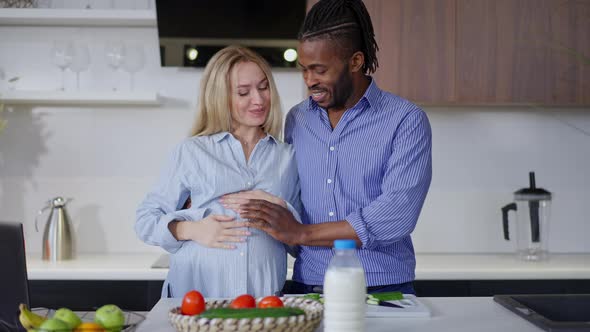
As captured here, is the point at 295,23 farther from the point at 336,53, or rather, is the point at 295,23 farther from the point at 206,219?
the point at 206,219

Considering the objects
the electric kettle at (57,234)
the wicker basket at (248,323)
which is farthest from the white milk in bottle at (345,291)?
the electric kettle at (57,234)

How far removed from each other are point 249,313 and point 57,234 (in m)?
2.03

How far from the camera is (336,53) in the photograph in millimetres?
2244

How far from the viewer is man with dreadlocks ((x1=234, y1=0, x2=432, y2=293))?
2.14 meters

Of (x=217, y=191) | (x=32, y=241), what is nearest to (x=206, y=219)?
(x=217, y=191)

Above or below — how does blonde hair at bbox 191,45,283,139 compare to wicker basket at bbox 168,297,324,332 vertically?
above

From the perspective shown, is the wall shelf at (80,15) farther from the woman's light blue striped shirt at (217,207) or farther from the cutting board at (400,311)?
the cutting board at (400,311)

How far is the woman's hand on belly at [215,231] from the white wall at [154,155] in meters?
1.49

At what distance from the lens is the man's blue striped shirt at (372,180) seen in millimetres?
2152

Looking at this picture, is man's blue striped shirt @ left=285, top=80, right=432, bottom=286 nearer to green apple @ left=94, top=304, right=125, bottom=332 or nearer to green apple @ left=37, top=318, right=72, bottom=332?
green apple @ left=94, top=304, right=125, bottom=332

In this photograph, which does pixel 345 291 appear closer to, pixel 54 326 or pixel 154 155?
pixel 54 326

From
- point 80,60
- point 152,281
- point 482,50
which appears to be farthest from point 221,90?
point 482,50

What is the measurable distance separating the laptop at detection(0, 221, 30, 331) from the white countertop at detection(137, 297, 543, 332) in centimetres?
30

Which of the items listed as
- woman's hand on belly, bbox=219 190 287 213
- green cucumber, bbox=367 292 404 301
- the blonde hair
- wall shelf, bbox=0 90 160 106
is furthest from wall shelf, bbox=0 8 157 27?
green cucumber, bbox=367 292 404 301
